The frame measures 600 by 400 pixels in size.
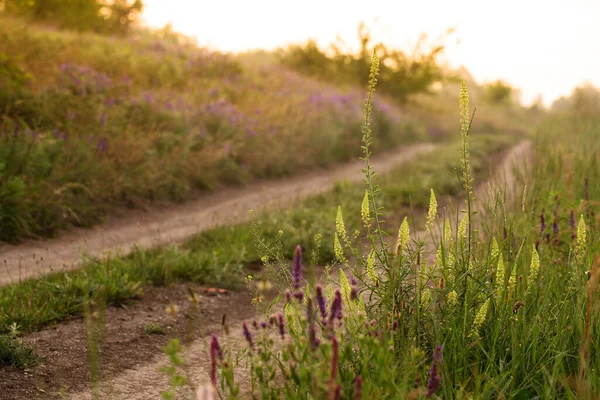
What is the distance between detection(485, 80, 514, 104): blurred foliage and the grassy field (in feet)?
102

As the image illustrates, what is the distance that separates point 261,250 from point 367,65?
22.6 meters

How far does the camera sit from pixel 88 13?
58.1ft

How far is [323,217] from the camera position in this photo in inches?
273

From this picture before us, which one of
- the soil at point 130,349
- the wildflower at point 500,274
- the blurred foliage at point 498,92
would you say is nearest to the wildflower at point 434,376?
the wildflower at point 500,274

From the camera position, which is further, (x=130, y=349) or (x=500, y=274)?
(x=130, y=349)

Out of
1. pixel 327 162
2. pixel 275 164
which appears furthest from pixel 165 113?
pixel 327 162

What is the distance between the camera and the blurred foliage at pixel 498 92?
44.9 m

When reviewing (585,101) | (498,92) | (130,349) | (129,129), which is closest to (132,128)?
(129,129)

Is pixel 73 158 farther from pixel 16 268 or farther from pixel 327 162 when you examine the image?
pixel 327 162

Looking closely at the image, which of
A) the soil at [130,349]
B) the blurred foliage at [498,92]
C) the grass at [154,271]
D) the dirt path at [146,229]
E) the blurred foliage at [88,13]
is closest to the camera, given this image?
the soil at [130,349]

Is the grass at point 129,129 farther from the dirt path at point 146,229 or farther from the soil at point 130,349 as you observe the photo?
the soil at point 130,349

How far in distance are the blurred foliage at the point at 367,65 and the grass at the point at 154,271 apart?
1698 cm

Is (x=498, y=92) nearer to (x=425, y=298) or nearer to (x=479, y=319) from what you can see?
(x=425, y=298)

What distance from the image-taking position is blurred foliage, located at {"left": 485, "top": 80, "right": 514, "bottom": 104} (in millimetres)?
44938
